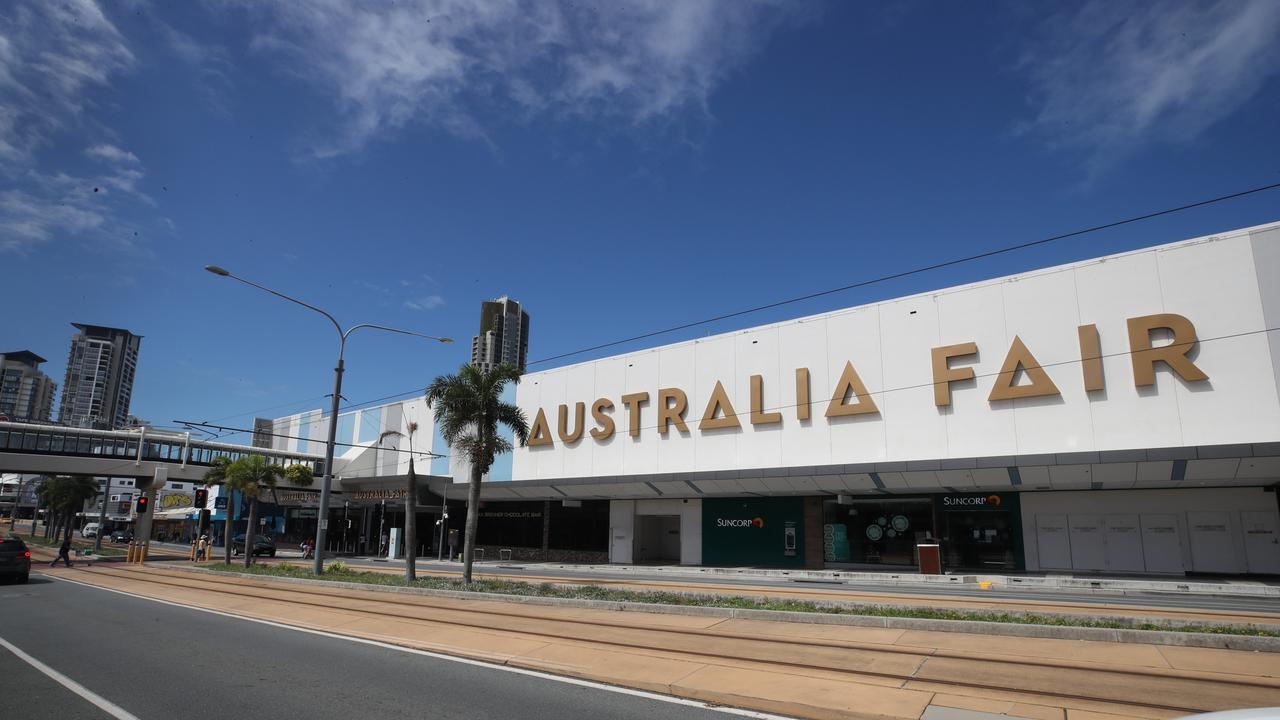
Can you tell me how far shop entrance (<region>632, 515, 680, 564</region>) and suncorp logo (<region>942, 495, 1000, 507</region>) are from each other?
15.2m

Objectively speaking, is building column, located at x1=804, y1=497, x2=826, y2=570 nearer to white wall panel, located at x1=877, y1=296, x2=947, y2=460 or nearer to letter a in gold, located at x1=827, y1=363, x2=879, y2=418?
letter a in gold, located at x1=827, y1=363, x2=879, y2=418

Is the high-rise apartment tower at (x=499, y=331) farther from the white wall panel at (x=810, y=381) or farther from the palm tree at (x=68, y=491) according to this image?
the white wall panel at (x=810, y=381)

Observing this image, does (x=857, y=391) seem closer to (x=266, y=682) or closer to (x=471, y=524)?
(x=471, y=524)

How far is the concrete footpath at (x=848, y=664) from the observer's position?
7133 millimetres

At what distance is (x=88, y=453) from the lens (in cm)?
4631

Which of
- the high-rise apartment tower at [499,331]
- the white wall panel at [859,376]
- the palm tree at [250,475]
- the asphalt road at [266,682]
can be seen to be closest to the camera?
the asphalt road at [266,682]

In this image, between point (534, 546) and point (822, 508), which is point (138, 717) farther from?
point (534, 546)

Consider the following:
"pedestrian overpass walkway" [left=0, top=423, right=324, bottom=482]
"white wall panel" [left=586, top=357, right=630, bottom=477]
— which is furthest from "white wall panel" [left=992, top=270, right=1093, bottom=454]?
"pedestrian overpass walkway" [left=0, top=423, right=324, bottom=482]

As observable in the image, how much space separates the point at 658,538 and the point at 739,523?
7.47m

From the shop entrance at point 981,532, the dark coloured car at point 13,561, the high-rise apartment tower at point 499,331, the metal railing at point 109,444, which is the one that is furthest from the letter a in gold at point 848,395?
the high-rise apartment tower at point 499,331

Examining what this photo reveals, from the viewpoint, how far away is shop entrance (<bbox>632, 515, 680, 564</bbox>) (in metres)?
41.3

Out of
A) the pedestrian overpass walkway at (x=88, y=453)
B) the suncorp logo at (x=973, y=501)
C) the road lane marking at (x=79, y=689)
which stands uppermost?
the pedestrian overpass walkway at (x=88, y=453)

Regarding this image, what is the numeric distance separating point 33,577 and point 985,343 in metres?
39.5

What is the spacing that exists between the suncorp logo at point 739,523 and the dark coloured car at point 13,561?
93.9ft
